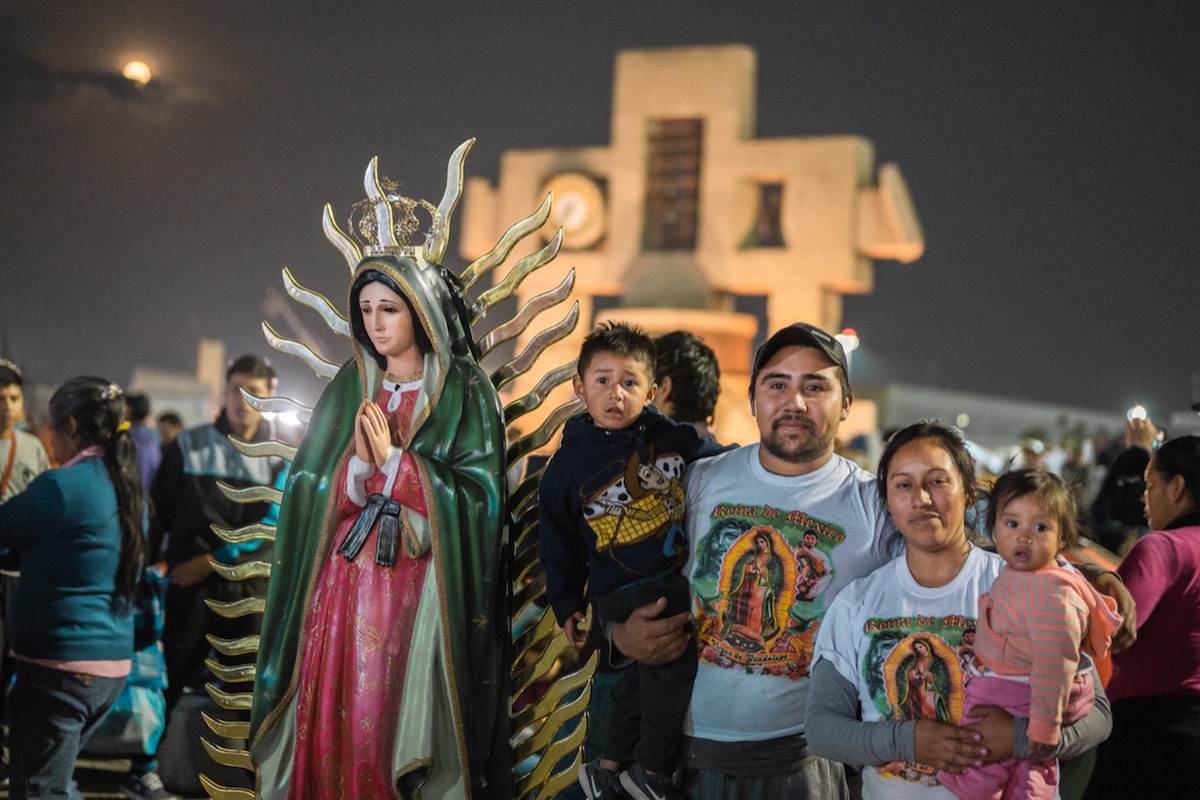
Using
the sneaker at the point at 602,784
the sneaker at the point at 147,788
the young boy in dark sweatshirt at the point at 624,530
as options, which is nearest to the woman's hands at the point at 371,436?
the young boy in dark sweatshirt at the point at 624,530

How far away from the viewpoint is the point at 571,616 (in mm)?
3354

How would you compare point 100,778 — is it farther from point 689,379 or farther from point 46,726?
point 689,379

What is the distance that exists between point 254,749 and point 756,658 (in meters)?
1.58

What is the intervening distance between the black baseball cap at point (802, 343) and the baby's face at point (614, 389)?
1.35 ft

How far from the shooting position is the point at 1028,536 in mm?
2707

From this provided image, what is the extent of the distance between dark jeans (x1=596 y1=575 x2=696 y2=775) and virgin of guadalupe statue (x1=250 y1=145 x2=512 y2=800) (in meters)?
0.49

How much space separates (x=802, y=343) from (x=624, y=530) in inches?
26.5

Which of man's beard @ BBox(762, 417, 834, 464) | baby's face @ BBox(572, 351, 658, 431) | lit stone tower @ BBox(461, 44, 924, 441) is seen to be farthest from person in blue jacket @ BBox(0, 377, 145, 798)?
lit stone tower @ BBox(461, 44, 924, 441)

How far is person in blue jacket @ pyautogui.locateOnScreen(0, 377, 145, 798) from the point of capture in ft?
14.4

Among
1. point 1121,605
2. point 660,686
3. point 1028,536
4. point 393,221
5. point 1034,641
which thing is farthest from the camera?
point 393,221

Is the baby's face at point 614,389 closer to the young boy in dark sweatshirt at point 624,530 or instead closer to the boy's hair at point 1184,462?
the young boy in dark sweatshirt at point 624,530

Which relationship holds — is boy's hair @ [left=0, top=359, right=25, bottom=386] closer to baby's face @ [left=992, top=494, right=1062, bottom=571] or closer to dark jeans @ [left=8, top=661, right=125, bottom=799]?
dark jeans @ [left=8, top=661, right=125, bottom=799]

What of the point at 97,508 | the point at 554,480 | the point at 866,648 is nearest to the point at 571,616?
the point at 554,480

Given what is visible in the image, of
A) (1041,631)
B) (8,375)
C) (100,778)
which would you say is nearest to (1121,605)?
(1041,631)
